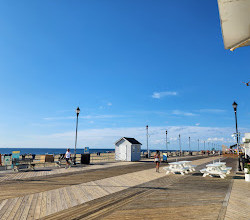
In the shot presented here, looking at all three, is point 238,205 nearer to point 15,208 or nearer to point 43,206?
point 43,206

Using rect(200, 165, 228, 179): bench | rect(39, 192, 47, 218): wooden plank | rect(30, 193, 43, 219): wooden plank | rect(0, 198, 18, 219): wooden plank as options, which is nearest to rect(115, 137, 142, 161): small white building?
rect(200, 165, 228, 179): bench

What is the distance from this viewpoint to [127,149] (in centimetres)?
2686

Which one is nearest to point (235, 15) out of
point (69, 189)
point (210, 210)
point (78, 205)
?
point (210, 210)

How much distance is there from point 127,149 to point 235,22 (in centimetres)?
2460

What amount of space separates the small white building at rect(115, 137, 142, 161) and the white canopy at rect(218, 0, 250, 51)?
23.6m

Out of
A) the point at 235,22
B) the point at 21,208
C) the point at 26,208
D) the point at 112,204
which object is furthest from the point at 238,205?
the point at 21,208

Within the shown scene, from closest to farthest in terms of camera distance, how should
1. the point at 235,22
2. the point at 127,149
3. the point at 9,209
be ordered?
the point at 235,22 → the point at 9,209 → the point at 127,149

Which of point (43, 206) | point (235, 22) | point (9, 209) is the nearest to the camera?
point (235, 22)

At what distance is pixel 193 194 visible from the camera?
7.32m

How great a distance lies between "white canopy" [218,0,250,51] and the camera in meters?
3.01

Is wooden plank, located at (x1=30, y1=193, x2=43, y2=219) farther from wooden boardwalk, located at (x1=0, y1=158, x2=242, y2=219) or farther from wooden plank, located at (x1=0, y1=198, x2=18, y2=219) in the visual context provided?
wooden plank, located at (x1=0, y1=198, x2=18, y2=219)

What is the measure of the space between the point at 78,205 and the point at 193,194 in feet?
14.4

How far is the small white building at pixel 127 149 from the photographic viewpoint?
2664 centimetres

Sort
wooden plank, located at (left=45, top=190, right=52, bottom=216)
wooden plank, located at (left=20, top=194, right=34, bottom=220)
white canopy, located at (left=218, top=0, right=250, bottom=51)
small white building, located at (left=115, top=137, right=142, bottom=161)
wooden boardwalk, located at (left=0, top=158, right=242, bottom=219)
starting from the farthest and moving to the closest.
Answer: small white building, located at (left=115, top=137, right=142, bottom=161) → wooden plank, located at (left=45, top=190, right=52, bottom=216) → wooden boardwalk, located at (left=0, top=158, right=242, bottom=219) → wooden plank, located at (left=20, top=194, right=34, bottom=220) → white canopy, located at (left=218, top=0, right=250, bottom=51)
